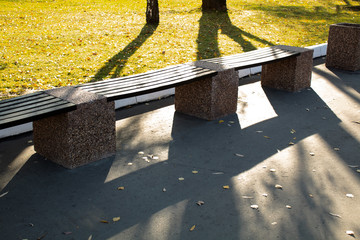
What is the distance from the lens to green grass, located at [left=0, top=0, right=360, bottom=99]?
8.54 meters

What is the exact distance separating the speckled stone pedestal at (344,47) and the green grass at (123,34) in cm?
192

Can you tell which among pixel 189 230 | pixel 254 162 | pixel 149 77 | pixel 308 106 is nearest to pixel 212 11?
pixel 308 106

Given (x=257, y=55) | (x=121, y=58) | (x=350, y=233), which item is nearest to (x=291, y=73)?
(x=257, y=55)

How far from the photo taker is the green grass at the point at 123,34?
28.0 feet

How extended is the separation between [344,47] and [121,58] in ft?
15.0

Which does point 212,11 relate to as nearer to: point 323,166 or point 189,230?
point 323,166

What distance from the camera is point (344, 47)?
949 cm

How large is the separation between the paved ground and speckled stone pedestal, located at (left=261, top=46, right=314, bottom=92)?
1218 mm

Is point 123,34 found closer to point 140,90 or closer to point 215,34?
point 215,34

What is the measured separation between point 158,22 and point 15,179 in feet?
30.7

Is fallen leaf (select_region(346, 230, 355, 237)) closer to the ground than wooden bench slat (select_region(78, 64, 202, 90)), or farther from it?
closer to the ground

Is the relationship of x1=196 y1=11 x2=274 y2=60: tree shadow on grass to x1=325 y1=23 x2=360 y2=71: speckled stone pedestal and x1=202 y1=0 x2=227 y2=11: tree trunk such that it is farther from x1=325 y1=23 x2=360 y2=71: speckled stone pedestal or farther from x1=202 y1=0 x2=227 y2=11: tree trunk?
x1=325 y1=23 x2=360 y2=71: speckled stone pedestal

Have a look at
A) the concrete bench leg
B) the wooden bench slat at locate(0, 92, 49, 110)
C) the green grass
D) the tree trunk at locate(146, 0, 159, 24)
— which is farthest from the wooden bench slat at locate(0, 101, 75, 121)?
the tree trunk at locate(146, 0, 159, 24)

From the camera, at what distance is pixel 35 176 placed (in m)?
4.82
